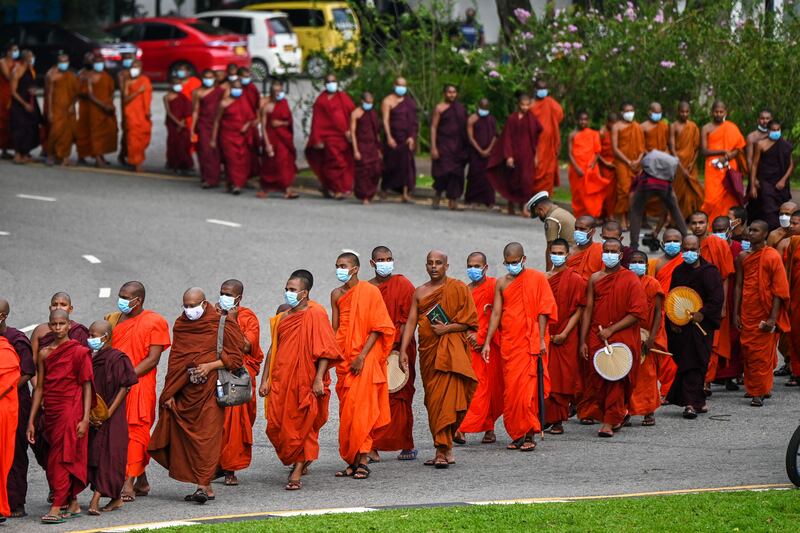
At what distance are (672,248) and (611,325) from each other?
4.52 feet

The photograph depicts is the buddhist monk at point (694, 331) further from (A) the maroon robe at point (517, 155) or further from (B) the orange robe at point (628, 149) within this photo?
(A) the maroon robe at point (517, 155)

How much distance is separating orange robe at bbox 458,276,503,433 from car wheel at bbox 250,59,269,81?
22.3 meters

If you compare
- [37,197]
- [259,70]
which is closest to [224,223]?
[37,197]

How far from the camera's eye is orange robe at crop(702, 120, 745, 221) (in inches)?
812

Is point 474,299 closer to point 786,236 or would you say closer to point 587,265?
point 587,265

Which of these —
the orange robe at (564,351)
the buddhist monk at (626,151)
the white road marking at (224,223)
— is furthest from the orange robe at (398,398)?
the buddhist monk at (626,151)

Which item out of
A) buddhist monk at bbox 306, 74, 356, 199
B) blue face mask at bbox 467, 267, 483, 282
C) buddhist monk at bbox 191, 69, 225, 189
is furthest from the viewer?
buddhist monk at bbox 191, 69, 225, 189

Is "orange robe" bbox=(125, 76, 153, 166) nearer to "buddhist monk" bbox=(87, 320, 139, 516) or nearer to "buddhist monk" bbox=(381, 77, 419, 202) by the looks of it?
"buddhist monk" bbox=(381, 77, 419, 202)

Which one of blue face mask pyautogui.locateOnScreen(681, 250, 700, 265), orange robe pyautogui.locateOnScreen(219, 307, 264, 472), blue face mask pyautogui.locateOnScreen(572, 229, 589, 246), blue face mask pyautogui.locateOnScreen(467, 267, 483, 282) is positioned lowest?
orange robe pyautogui.locateOnScreen(219, 307, 264, 472)

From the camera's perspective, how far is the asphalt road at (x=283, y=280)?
11.3m

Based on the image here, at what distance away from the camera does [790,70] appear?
78.0ft

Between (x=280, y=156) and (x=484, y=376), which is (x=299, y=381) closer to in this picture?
(x=484, y=376)

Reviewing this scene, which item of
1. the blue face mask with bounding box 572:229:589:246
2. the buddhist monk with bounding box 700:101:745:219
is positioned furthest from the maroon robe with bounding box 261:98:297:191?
the blue face mask with bounding box 572:229:589:246

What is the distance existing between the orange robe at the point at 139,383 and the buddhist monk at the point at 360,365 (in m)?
1.38
